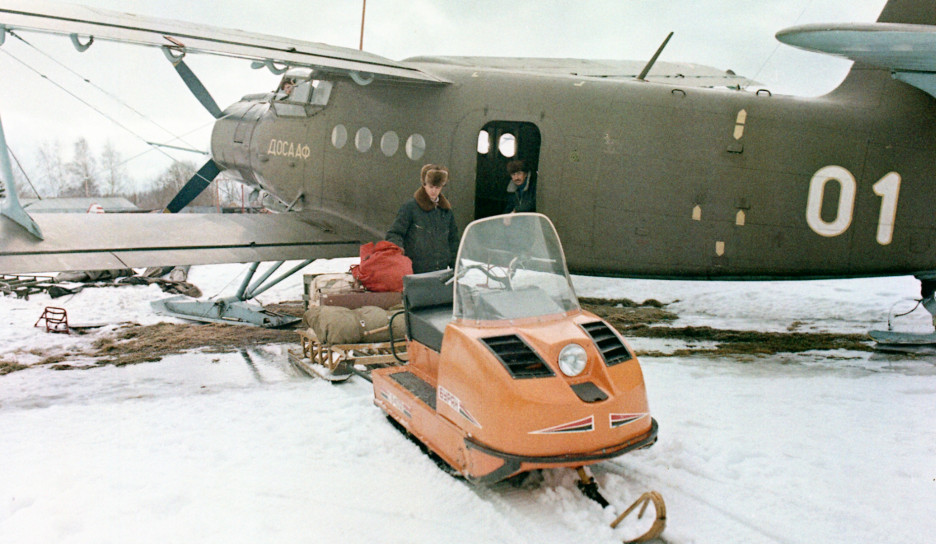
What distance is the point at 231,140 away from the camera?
1085cm

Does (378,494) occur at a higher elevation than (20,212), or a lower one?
lower

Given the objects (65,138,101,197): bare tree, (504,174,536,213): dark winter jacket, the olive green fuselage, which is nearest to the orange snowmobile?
(504,174,536,213): dark winter jacket

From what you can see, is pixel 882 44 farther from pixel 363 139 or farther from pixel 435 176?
pixel 363 139

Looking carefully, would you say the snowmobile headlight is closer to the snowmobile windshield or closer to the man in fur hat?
the snowmobile windshield

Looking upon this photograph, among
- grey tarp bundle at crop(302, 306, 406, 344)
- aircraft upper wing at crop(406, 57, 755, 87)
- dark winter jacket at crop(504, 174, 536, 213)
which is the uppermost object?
aircraft upper wing at crop(406, 57, 755, 87)

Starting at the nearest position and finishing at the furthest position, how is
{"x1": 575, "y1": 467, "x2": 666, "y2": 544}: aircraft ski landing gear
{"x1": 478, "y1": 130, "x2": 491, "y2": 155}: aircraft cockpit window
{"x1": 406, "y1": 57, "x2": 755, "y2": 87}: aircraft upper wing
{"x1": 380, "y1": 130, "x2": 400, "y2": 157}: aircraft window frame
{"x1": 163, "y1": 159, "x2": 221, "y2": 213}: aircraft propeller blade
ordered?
1. {"x1": 575, "y1": 467, "x2": 666, "y2": 544}: aircraft ski landing gear
2. {"x1": 478, "y1": 130, "x2": 491, "y2": 155}: aircraft cockpit window
3. {"x1": 380, "y1": 130, "x2": 400, "y2": 157}: aircraft window frame
4. {"x1": 406, "y1": 57, "x2": 755, "y2": 87}: aircraft upper wing
5. {"x1": 163, "y1": 159, "x2": 221, "y2": 213}: aircraft propeller blade

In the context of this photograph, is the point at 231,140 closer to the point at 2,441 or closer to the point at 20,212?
the point at 20,212

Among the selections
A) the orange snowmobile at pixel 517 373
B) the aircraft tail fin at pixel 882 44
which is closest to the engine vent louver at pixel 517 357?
the orange snowmobile at pixel 517 373

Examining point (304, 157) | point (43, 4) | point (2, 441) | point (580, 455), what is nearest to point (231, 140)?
point (304, 157)

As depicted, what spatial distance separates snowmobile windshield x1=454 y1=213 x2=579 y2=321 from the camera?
396 centimetres

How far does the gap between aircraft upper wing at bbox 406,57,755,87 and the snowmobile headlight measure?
8.14 metres

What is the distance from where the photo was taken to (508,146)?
805cm

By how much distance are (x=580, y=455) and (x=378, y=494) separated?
122 cm

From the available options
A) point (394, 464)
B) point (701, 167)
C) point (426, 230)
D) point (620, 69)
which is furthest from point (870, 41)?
point (620, 69)
